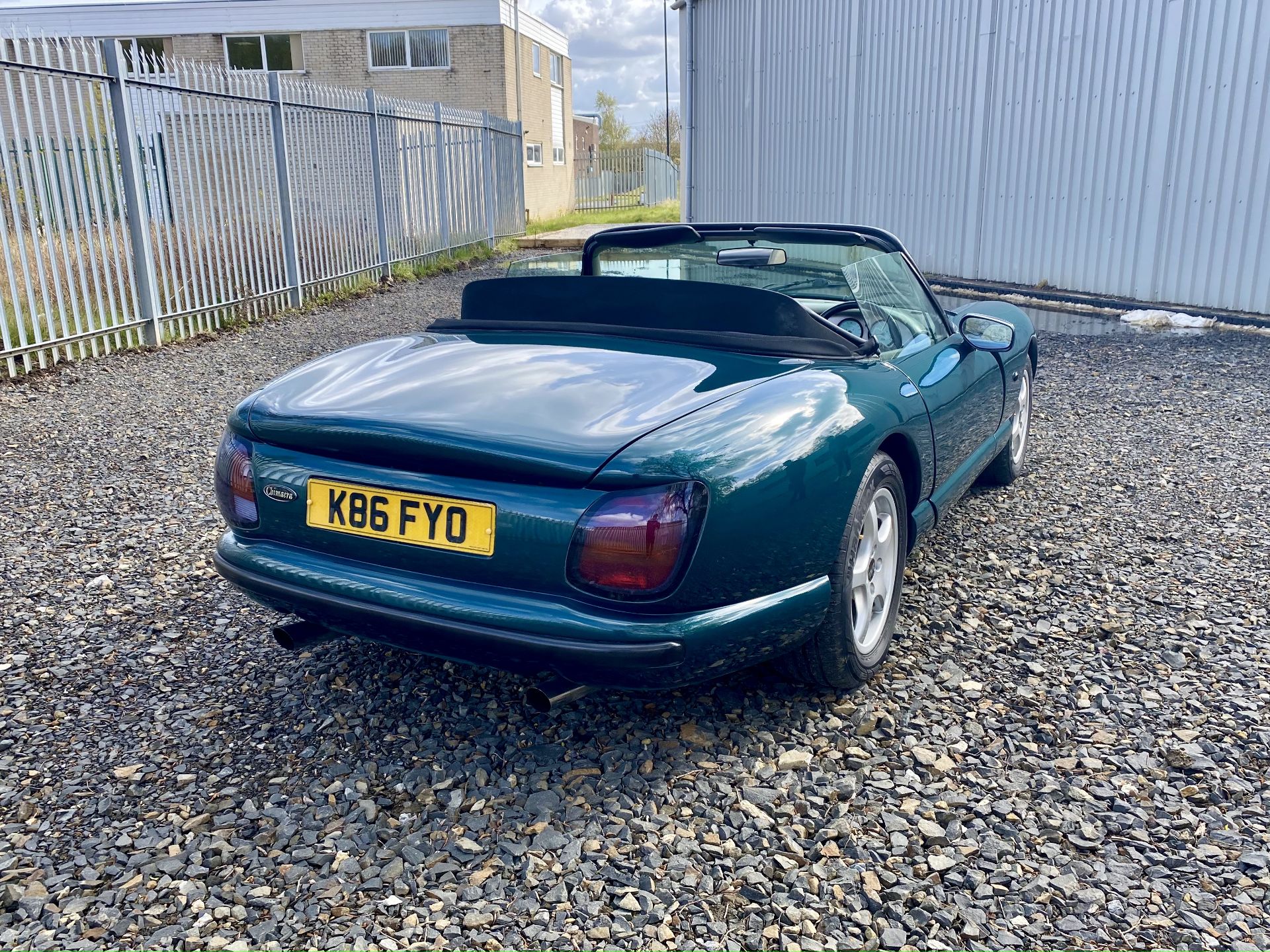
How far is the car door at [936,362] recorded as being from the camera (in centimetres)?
321

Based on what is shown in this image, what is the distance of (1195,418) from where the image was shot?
20.0 ft

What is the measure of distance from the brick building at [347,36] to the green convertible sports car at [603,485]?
91.0 feet

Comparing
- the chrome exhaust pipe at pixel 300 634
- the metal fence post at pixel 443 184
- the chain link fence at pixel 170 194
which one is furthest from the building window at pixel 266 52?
the chrome exhaust pipe at pixel 300 634

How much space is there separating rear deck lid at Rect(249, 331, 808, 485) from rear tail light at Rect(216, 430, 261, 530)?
0.09 meters

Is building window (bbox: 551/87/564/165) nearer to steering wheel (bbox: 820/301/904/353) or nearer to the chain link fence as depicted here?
the chain link fence

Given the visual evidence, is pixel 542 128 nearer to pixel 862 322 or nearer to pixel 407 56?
pixel 407 56

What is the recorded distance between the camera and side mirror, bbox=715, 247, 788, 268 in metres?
3.45

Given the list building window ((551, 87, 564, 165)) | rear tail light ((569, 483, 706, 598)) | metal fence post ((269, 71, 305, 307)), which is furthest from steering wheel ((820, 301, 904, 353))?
building window ((551, 87, 564, 165))

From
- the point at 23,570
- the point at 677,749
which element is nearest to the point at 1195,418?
the point at 677,749

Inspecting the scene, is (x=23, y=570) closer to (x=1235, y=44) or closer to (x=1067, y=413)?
(x=1067, y=413)

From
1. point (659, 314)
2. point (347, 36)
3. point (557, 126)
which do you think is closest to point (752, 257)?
point (659, 314)

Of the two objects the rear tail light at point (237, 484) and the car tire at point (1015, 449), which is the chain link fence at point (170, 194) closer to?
the rear tail light at point (237, 484)

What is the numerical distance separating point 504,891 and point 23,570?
273 cm

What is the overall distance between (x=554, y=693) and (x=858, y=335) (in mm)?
1643
